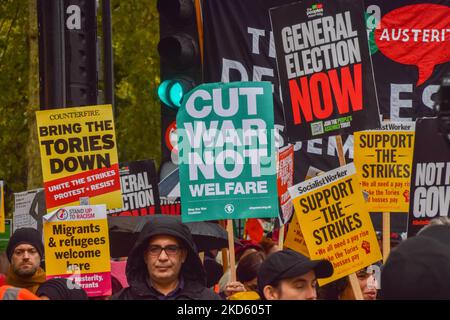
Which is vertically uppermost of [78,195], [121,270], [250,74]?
[250,74]

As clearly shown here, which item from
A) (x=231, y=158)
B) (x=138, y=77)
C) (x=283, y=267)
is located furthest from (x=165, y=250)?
(x=138, y=77)

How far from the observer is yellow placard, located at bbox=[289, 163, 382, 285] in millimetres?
8555

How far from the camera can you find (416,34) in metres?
13.2

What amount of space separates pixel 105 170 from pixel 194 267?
8.77 feet

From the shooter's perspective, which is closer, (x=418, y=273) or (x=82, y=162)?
(x=418, y=273)

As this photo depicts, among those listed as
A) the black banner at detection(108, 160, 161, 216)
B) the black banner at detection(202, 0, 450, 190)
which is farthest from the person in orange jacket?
the black banner at detection(202, 0, 450, 190)

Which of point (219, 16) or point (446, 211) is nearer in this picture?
point (446, 211)

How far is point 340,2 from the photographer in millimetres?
9180

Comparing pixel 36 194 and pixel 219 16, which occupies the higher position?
pixel 219 16

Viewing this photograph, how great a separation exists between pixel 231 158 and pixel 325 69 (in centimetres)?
92

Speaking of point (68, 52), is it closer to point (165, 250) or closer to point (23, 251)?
point (23, 251)

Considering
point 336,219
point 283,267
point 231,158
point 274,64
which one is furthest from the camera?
point 274,64
